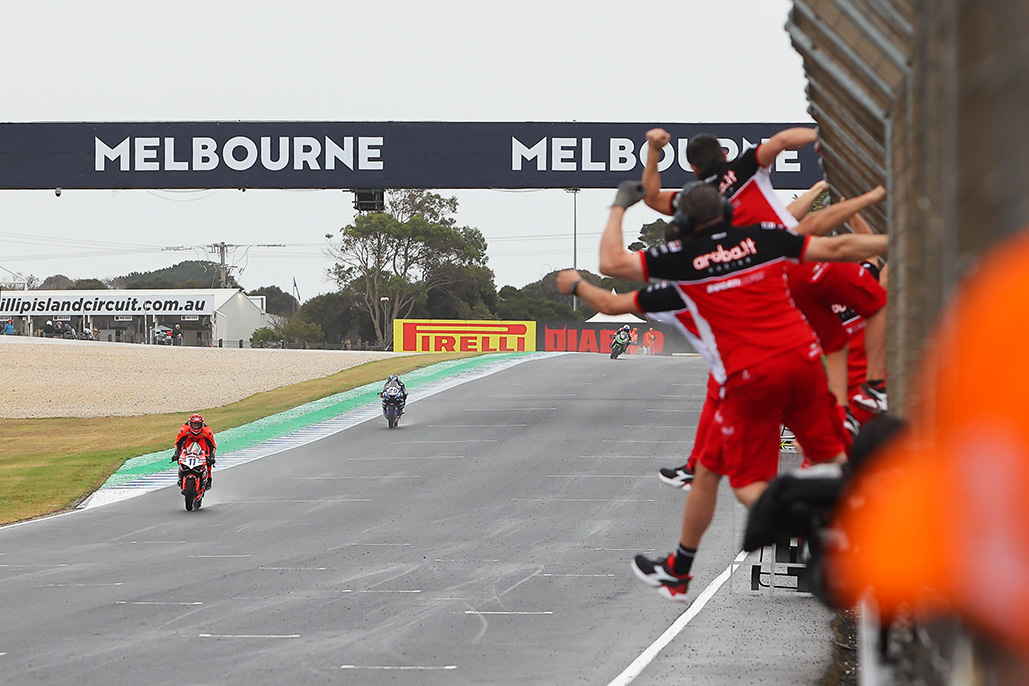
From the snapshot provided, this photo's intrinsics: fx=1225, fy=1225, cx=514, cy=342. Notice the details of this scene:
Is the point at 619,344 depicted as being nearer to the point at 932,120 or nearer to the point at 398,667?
the point at 398,667

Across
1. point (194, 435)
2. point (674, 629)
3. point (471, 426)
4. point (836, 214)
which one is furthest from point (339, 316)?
point (836, 214)

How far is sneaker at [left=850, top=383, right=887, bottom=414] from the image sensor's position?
17.1 ft

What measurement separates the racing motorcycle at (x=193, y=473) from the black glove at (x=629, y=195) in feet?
62.5

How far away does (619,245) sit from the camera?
4582 millimetres

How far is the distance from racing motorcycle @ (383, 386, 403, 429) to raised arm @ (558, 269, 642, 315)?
94.5ft

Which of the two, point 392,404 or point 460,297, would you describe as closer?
point 392,404

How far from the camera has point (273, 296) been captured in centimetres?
11994

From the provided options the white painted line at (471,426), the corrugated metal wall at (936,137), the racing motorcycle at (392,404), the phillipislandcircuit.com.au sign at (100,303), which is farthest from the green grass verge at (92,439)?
the phillipislandcircuit.com.au sign at (100,303)

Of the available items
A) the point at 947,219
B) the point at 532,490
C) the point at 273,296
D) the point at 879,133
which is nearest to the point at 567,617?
the point at 532,490

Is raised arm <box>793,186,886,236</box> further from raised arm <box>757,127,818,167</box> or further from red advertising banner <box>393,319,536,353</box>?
red advertising banner <box>393,319,536,353</box>

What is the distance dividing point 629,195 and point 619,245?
21 centimetres

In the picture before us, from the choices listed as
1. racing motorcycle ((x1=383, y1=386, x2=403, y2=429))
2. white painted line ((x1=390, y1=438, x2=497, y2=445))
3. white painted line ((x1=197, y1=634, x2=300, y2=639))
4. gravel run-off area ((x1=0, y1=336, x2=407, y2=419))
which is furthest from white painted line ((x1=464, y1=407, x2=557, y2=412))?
white painted line ((x1=197, y1=634, x2=300, y2=639))

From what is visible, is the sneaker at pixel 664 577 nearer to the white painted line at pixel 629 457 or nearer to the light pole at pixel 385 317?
the white painted line at pixel 629 457

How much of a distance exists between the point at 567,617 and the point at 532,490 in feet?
32.3
